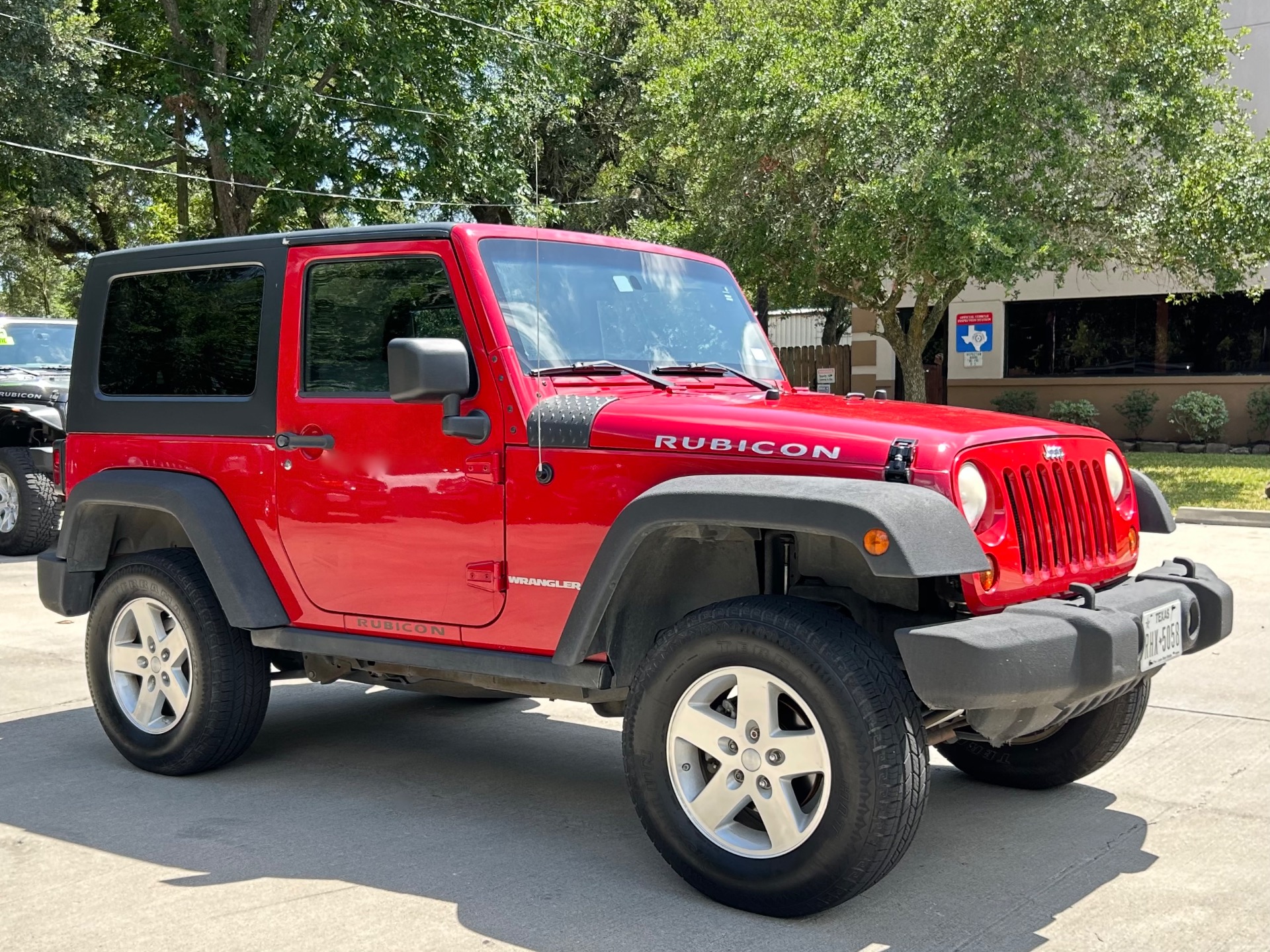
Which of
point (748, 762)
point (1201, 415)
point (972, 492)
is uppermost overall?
point (972, 492)

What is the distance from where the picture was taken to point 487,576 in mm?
4484

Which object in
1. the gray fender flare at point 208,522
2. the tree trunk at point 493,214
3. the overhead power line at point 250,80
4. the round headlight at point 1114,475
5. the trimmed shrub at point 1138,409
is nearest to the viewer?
the round headlight at point 1114,475

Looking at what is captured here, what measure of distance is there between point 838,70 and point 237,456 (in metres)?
14.2

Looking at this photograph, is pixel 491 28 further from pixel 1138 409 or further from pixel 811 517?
pixel 811 517

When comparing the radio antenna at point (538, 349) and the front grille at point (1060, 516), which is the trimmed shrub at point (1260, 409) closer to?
the front grille at point (1060, 516)

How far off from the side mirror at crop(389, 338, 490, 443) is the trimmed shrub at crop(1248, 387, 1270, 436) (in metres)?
22.1

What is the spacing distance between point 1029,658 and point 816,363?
25652mm

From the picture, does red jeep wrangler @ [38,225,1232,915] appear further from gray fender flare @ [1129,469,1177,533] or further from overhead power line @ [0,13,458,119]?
overhead power line @ [0,13,458,119]

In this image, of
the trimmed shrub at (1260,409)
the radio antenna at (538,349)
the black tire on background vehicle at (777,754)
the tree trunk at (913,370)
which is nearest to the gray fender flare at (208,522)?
the radio antenna at (538,349)

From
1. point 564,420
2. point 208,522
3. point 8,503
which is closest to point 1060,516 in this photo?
point 564,420

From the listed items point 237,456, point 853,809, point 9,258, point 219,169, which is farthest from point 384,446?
point 9,258

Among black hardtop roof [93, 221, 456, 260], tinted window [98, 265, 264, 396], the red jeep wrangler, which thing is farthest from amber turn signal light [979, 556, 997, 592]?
tinted window [98, 265, 264, 396]

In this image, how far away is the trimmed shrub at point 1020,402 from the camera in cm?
2586

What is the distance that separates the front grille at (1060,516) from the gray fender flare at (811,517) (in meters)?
0.41
